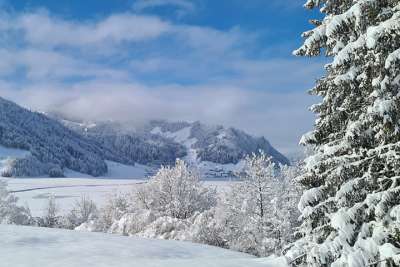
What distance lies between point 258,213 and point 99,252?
26.5m

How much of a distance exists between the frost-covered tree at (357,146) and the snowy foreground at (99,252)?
4.09 metres

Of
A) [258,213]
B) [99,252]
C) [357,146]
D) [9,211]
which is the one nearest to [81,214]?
[9,211]

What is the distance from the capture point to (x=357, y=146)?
1223cm

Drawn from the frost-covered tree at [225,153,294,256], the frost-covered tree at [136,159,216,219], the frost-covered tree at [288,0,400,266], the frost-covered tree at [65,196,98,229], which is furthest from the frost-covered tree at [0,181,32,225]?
the frost-covered tree at [288,0,400,266]

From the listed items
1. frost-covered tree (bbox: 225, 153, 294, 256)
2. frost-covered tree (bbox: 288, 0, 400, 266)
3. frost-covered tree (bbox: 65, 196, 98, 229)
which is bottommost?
frost-covered tree (bbox: 65, 196, 98, 229)

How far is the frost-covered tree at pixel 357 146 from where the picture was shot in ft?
35.3

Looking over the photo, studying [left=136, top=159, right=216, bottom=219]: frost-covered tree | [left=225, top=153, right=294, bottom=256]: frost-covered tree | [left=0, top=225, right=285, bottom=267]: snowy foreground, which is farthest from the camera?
[left=136, top=159, right=216, bottom=219]: frost-covered tree

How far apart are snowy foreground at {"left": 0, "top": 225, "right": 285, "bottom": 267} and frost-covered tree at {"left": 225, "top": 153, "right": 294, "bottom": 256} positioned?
19614mm

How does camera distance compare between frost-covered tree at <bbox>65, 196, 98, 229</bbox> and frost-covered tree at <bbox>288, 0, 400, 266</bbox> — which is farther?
frost-covered tree at <bbox>65, 196, 98, 229</bbox>

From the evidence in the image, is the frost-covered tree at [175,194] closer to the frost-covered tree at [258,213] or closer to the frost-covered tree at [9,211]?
the frost-covered tree at [258,213]

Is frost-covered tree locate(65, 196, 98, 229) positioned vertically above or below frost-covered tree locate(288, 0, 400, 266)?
below

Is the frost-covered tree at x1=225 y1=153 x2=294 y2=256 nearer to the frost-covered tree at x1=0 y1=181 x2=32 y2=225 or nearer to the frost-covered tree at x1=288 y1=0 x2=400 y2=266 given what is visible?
the frost-covered tree at x1=288 y1=0 x2=400 y2=266

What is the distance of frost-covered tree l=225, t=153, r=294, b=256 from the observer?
39.8 m

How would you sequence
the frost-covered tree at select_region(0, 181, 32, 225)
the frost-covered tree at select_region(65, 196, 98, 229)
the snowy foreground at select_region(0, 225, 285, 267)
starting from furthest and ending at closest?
the frost-covered tree at select_region(65, 196, 98, 229) < the frost-covered tree at select_region(0, 181, 32, 225) < the snowy foreground at select_region(0, 225, 285, 267)
